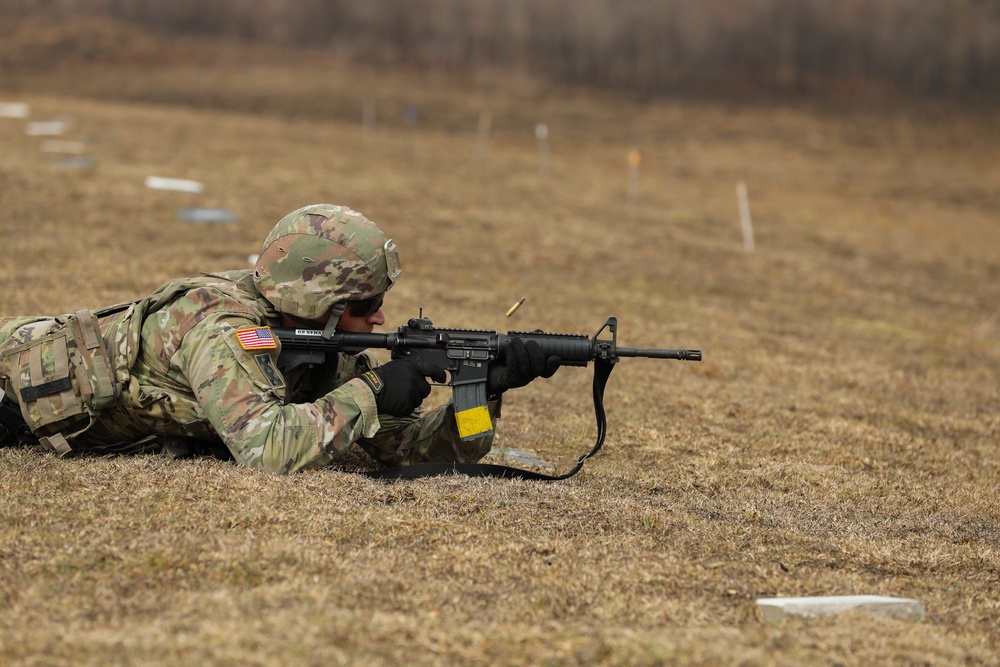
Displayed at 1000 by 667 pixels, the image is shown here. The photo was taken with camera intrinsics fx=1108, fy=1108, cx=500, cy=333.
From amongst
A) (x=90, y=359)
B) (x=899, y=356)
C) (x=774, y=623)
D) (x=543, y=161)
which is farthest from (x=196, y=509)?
(x=543, y=161)

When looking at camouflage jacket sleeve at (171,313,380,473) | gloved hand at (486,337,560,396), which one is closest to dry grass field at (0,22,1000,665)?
camouflage jacket sleeve at (171,313,380,473)

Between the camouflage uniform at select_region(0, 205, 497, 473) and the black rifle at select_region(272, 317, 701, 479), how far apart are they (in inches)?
6.0

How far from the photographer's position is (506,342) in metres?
6.38

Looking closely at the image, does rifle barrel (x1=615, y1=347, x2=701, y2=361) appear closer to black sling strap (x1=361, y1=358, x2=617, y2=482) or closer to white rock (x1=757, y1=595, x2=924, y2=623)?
black sling strap (x1=361, y1=358, x2=617, y2=482)

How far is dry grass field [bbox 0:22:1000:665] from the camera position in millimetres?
4523

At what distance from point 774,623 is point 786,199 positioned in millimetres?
28317

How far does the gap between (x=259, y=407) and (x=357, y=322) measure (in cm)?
89

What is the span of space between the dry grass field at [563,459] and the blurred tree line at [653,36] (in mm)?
18413

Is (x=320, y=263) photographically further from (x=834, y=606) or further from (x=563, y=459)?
(x=834, y=606)

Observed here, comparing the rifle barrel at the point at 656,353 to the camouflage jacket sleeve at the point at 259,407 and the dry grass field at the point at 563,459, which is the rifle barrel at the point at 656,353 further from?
the camouflage jacket sleeve at the point at 259,407

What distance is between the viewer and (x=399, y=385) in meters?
6.18

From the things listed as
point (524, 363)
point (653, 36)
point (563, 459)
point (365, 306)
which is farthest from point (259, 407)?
point (653, 36)

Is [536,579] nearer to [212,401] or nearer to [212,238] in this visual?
[212,401]

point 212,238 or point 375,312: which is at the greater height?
point 375,312
